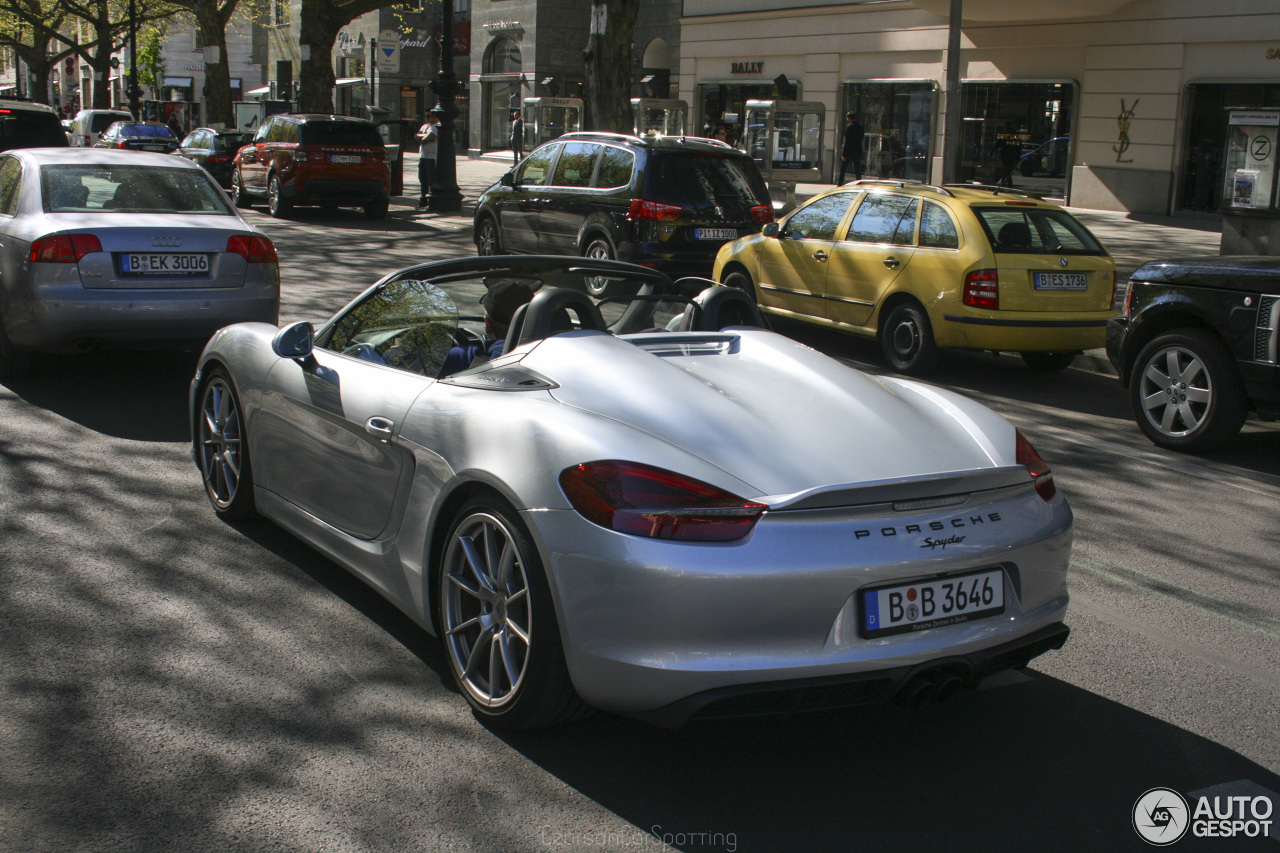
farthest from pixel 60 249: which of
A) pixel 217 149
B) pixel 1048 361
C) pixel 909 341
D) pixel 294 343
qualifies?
pixel 217 149

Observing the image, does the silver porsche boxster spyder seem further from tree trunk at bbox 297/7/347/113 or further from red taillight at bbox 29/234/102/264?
tree trunk at bbox 297/7/347/113

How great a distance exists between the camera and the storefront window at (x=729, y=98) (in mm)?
31609

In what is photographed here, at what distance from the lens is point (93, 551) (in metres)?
4.94

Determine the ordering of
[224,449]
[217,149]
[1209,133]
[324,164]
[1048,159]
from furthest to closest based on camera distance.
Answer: [217,149], [1048,159], [1209,133], [324,164], [224,449]

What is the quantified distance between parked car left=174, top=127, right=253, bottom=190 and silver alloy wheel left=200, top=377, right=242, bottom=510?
24783mm

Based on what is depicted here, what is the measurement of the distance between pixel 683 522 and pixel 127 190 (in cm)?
689

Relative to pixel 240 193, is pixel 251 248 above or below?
below

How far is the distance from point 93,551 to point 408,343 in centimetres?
161

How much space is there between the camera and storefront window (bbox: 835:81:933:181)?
27.9 metres

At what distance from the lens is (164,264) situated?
25.9 feet

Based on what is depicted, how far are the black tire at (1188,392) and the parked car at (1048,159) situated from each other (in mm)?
18672

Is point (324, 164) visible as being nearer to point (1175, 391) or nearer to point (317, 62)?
point (317, 62)

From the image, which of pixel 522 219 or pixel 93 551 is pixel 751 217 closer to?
pixel 522 219

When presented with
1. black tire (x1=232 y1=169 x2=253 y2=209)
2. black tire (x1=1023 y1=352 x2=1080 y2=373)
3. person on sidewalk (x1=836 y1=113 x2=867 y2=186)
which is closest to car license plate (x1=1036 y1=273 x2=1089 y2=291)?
black tire (x1=1023 y1=352 x2=1080 y2=373)
